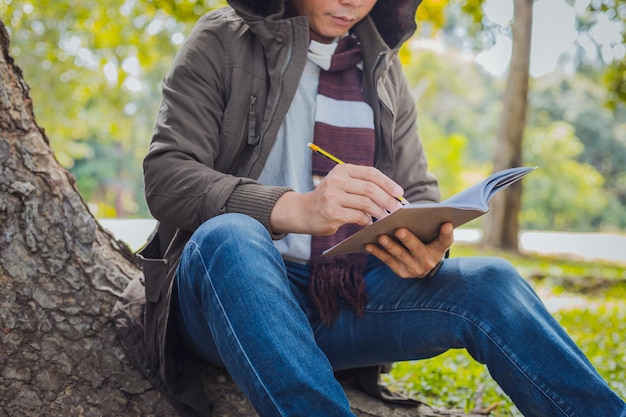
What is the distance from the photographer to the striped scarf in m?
2.05

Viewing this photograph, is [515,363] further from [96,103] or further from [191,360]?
[96,103]

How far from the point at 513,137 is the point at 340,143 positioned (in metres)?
9.65

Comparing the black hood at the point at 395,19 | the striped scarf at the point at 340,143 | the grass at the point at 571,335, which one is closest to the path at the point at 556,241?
the grass at the point at 571,335

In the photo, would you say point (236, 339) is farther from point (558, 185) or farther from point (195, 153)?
point (558, 185)

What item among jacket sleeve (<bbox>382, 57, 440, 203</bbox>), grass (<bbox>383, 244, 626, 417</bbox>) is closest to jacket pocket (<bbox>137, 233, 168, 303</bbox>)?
jacket sleeve (<bbox>382, 57, 440, 203</bbox>)

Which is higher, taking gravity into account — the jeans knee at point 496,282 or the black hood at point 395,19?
the black hood at point 395,19

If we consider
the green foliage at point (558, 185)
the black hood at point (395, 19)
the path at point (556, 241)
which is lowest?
the green foliage at point (558, 185)

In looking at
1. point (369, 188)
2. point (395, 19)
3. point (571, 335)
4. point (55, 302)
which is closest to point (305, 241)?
point (369, 188)

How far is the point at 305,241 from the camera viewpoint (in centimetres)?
212

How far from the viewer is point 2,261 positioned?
210 centimetres

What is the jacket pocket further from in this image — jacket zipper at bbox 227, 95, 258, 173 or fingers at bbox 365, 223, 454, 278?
fingers at bbox 365, 223, 454, 278

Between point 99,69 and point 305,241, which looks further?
point 99,69

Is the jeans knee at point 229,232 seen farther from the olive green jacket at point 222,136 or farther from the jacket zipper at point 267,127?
the jacket zipper at point 267,127

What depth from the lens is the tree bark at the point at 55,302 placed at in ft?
6.61
